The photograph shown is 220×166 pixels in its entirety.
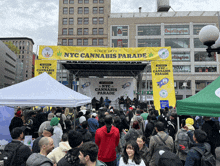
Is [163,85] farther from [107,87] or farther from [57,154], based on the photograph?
[57,154]

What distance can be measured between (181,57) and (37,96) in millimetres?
41150

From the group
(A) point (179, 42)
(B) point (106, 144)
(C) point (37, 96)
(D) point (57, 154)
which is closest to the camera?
(D) point (57, 154)

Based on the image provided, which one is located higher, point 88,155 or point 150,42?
point 150,42

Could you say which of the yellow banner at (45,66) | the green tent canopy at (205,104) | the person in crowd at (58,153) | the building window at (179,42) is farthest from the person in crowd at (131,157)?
the building window at (179,42)

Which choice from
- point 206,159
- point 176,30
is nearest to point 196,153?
point 206,159

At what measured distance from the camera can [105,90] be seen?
70.9 feet

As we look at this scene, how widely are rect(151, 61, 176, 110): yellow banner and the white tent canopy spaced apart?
383 inches

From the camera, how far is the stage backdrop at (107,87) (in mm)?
21391

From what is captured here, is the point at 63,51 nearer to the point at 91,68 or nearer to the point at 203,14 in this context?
the point at 91,68

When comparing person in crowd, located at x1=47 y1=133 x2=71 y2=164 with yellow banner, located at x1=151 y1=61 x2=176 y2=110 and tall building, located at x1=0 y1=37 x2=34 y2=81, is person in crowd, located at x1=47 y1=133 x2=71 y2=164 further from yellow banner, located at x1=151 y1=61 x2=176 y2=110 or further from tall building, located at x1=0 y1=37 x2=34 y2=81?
tall building, located at x1=0 y1=37 x2=34 y2=81

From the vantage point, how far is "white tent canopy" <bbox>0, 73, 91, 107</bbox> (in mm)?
5379

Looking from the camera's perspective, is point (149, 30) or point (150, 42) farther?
point (149, 30)

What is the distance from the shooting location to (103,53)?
15148 millimetres

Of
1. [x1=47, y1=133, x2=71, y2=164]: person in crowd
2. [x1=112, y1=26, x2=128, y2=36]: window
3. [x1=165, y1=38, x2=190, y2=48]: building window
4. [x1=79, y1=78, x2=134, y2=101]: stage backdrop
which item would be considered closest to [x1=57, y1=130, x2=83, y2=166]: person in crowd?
[x1=47, y1=133, x2=71, y2=164]: person in crowd
